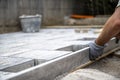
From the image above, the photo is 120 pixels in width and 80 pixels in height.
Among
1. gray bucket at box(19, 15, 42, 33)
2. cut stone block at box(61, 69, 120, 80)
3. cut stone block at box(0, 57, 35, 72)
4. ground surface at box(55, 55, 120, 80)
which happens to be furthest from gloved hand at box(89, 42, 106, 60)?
gray bucket at box(19, 15, 42, 33)

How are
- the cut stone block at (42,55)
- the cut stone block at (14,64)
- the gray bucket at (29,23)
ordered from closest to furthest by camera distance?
the cut stone block at (14,64)
the cut stone block at (42,55)
the gray bucket at (29,23)

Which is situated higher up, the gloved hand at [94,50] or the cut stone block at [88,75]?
the gloved hand at [94,50]

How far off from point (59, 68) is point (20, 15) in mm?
5862

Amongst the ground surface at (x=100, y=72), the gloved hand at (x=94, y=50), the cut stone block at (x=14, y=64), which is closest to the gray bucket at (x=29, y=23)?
the ground surface at (x=100, y=72)

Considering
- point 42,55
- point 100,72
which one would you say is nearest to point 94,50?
point 100,72

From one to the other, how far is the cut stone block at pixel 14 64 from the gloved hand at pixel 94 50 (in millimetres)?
926

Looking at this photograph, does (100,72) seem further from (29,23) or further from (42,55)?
(29,23)

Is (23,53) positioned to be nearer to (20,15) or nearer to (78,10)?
(20,15)

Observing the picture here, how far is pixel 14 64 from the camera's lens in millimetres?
3564

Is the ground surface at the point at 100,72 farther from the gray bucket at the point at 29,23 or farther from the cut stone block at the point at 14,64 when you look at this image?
the gray bucket at the point at 29,23

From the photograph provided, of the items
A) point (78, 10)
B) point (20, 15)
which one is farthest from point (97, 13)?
point (20, 15)

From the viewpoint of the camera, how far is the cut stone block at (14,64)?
3461 millimetres

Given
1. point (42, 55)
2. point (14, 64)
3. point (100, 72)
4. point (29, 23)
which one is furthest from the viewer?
point (29, 23)

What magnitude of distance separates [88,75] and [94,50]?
26.7 inches
